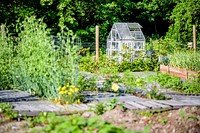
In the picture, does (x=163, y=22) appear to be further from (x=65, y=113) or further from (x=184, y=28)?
(x=65, y=113)

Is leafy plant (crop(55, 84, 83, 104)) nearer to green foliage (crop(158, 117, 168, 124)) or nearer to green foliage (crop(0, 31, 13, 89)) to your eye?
green foliage (crop(158, 117, 168, 124))

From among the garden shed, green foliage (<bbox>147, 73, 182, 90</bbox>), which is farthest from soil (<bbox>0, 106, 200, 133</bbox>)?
the garden shed

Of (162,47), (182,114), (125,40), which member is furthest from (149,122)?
(125,40)

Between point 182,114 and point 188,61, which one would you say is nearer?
point 182,114

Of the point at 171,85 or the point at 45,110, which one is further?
the point at 171,85

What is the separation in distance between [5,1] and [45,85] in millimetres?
17409

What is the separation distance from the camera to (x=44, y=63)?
6.91 m

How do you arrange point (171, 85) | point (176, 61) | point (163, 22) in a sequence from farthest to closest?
point (163, 22)
point (176, 61)
point (171, 85)

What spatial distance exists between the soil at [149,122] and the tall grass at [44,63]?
1773 mm

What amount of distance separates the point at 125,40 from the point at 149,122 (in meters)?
12.1

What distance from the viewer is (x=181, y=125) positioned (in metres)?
4.62

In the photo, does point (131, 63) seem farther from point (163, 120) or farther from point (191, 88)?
point (163, 120)

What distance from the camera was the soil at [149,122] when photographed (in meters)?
4.56

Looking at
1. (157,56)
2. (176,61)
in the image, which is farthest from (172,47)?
(176,61)
